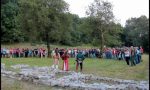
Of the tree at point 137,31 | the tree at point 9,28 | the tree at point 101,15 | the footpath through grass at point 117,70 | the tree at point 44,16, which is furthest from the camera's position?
the tree at point 9,28

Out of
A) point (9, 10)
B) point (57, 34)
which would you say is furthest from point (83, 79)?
point (9, 10)

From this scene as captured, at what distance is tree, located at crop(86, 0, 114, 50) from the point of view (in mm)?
69250

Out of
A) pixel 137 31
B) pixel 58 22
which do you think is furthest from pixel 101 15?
pixel 137 31

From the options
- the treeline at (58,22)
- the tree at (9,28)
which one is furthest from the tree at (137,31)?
the tree at (9,28)

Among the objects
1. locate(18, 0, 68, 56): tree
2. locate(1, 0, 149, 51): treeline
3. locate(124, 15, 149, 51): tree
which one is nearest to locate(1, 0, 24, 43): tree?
locate(1, 0, 149, 51): treeline

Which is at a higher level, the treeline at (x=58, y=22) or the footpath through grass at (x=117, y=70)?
the treeline at (x=58, y=22)

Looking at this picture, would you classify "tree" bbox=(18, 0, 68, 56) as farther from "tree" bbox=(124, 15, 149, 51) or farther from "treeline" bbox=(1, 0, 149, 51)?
"tree" bbox=(124, 15, 149, 51)

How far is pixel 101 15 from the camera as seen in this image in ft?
227

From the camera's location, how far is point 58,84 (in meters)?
22.9

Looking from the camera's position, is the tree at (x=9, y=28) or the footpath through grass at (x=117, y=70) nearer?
the footpath through grass at (x=117, y=70)

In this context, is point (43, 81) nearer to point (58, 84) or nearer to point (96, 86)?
point (58, 84)

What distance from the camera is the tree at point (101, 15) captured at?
69250 mm

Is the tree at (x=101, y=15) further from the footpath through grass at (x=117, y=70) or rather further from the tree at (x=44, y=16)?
the footpath through grass at (x=117, y=70)

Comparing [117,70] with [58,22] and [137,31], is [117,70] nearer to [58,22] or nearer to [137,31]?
[58,22]
